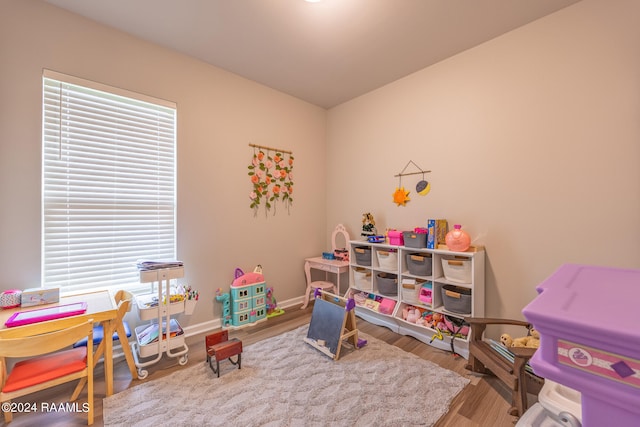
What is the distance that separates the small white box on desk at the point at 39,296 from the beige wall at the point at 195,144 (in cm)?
20

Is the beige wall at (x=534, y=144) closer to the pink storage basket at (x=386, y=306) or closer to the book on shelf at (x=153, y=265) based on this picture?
the pink storage basket at (x=386, y=306)

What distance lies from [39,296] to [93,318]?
0.58 meters

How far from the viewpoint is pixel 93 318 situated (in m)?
1.63

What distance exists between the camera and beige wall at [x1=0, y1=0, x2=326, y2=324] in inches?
74.1

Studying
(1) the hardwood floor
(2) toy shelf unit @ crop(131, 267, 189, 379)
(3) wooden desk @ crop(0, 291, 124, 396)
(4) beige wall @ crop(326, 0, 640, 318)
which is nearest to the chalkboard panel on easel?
(1) the hardwood floor

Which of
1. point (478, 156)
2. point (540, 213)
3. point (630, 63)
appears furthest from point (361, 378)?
point (630, 63)

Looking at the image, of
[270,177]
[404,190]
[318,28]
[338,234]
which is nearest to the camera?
[318,28]

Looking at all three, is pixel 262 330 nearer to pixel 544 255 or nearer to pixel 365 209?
pixel 365 209

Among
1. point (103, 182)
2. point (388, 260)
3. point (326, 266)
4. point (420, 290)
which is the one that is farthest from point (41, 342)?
point (420, 290)

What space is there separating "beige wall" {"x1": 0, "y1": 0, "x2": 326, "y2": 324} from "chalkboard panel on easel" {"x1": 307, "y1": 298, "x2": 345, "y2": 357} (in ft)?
3.30

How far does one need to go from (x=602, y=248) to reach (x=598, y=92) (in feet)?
3.66

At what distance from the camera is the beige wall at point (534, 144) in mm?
1814

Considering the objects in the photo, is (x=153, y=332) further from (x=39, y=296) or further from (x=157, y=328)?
(x=39, y=296)

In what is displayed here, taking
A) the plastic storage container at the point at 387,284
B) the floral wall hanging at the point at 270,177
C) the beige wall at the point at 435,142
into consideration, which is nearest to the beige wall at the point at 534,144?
the beige wall at the point at 435,142
